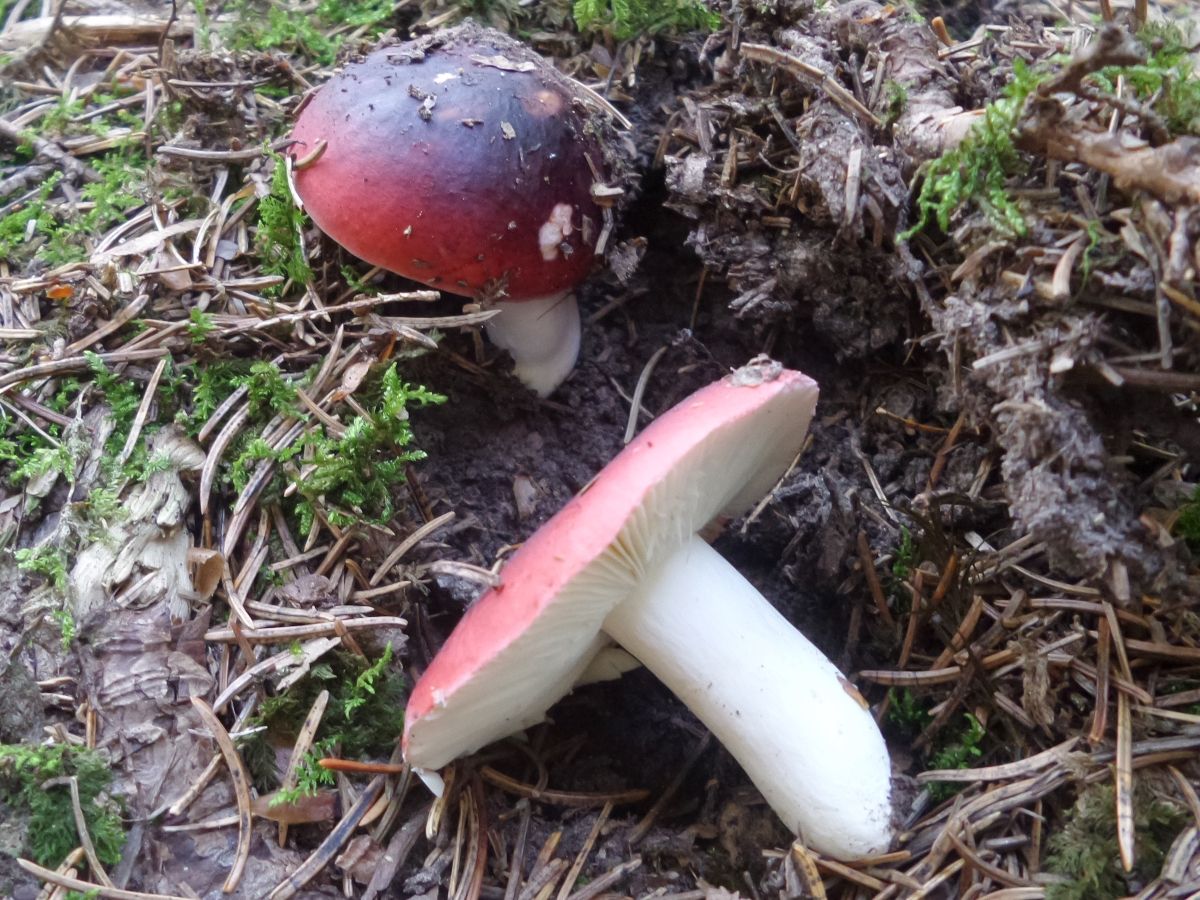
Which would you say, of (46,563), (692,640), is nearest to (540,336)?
(692,640)

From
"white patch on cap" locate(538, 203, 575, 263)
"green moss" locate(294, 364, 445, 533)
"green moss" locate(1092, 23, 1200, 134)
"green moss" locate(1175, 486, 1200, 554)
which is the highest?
"green moss" locate(1092, 23, 1200, 134)

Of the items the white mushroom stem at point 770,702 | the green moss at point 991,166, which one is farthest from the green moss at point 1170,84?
the white mushroom stem at point 770,702

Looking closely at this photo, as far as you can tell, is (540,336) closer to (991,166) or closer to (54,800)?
Answer: (991,166)

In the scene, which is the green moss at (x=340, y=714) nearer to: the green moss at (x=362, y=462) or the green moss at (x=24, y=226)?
the green moss at (x=362, y=462)

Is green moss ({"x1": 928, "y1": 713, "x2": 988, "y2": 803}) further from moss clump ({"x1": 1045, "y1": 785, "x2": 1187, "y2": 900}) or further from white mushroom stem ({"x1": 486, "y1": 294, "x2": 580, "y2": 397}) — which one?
white mushroom stem ({"x1": 486, "y1": 294, "x2": 580, "y2": 397})

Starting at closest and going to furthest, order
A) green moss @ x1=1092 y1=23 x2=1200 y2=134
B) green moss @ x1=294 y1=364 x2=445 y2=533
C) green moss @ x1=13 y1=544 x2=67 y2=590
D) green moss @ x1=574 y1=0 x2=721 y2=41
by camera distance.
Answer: green moss @ x1=1092 y1=23 x2=1200 y2=134 < green moss @ x1=13 y1=544 x2=67 y2=590 < green moss @ x1=294 y1=364 x2=445 y2=533 < green moss @ x1=574 y1=0 x2=721 y2=41

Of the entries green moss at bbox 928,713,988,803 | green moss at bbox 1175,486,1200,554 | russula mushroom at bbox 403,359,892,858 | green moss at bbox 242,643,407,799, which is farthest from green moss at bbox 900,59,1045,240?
green moss at bbox 242,643,407,799
